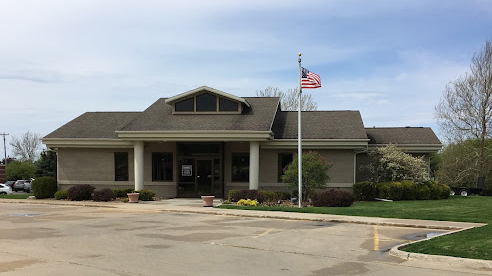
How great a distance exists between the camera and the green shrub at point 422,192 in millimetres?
27358

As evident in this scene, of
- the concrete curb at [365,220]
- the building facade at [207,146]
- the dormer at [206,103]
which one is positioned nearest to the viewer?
the concrete curb at [365,220]

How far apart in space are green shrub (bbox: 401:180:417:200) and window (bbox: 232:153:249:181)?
948 cm

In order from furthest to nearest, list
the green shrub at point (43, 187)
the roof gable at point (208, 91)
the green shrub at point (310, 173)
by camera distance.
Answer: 1. the roof gable at point (208, 91)
2. the green shrub at point (43, 187)
3. the green shrub at point (310, 173)

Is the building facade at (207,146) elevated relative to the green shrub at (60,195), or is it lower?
elevated

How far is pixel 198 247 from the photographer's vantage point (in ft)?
37.9

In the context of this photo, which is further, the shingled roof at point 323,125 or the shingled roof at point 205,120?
the shingled roof at point 323,125

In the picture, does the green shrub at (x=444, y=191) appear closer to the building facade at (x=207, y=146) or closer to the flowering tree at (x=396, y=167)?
the flowering tree at (x=396, y=167)

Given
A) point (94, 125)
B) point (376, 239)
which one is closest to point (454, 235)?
point (376, 239)

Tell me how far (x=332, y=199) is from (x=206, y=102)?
1131 cm

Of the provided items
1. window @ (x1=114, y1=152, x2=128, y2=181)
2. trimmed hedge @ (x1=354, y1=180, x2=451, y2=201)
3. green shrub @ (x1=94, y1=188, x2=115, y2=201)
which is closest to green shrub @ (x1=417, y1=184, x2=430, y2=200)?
trimmed hedge @ (x1=354, y1=180, x2=451, y2=201)

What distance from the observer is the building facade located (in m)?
27.7

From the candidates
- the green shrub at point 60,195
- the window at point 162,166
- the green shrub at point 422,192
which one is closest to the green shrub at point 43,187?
the green shrub at point 60,195

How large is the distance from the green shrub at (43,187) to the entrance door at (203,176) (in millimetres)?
9512

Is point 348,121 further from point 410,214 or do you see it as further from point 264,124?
point 410,214
